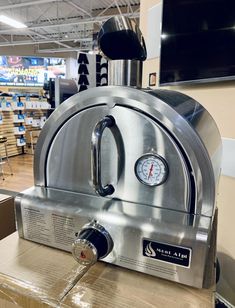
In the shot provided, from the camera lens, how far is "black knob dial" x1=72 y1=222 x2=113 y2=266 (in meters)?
0.52

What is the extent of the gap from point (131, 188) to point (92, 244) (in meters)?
0.17

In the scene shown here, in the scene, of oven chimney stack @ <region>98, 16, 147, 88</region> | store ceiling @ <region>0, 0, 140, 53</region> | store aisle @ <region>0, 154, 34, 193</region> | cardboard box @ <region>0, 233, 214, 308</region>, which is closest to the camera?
cardboard box @ <region>0, 233, 214, 308</region>

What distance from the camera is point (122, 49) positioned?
70cm

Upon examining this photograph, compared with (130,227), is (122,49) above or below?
above

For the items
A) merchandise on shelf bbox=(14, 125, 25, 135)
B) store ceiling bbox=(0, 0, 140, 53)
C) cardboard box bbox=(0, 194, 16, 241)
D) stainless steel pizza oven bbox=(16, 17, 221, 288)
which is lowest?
merchandise on shelf bbox=(14, 125, 25, 135)

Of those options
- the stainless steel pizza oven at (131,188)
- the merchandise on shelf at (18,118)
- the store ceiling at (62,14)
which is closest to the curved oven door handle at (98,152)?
the stainless steel pizza oven at (131,188)

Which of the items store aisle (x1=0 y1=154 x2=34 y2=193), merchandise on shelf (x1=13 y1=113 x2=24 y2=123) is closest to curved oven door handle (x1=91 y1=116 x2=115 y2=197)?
store aisle (x1=0 y1=154 x2=34 y2=193)

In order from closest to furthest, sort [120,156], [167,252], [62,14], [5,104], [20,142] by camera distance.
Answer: [167,252] < [120,156] < [5,104] < [20,142] < [62,14]

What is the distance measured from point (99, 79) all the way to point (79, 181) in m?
1.32

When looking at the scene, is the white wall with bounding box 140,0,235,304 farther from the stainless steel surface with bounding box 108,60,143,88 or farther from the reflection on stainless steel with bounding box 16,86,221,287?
the stainless steel surface with bounding box 108,60,143,88

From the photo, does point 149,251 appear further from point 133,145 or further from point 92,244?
point 133,145

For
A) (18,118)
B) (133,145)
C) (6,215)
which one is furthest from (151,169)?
(18,118)

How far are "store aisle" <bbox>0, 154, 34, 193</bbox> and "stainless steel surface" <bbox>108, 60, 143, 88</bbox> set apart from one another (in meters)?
3.45

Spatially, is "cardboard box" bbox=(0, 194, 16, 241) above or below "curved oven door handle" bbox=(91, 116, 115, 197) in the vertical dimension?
below
